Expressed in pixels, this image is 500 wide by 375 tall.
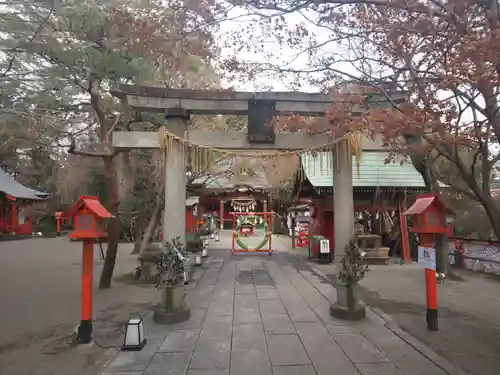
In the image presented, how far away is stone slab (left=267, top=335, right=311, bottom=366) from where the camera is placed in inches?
195

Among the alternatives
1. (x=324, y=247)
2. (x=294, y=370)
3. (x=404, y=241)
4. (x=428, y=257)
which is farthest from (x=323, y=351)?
(x=404, y=241)

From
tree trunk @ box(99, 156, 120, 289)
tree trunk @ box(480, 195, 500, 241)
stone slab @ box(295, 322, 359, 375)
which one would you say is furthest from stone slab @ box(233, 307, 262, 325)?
tree trunk @ box(99, 156, 120, 289)

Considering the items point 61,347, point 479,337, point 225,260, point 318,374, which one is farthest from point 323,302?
point 225,260

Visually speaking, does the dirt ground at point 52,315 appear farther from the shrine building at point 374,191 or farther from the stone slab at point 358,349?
the shrine building at point 374,191

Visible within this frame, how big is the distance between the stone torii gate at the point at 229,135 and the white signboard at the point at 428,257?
4.23 feet

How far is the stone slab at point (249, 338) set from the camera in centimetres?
550

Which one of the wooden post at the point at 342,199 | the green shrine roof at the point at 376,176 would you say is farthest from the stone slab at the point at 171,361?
the green shrine roof at the point at 376,176

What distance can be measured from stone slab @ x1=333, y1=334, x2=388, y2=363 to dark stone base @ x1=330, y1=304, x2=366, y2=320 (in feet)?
2.75

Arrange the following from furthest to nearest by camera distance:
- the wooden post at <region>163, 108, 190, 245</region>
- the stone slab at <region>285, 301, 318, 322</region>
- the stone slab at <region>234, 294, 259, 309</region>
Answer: the stone slab at <region>234, 294, 259, 309</region>, the wooden post at <region>163, 108, 190, 245</region>, the stone slab at <region>285, 301, 318, 322</region>

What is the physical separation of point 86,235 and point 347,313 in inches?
187

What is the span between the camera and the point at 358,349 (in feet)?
17.7

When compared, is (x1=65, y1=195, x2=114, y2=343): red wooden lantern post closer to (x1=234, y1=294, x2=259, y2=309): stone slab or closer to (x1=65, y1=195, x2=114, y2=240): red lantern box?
(x1=65, y1=195, x2=114, y2=240): red lantern box

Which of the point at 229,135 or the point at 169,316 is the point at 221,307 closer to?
the point at 169,316

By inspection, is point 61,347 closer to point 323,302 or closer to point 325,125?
point 323,302
